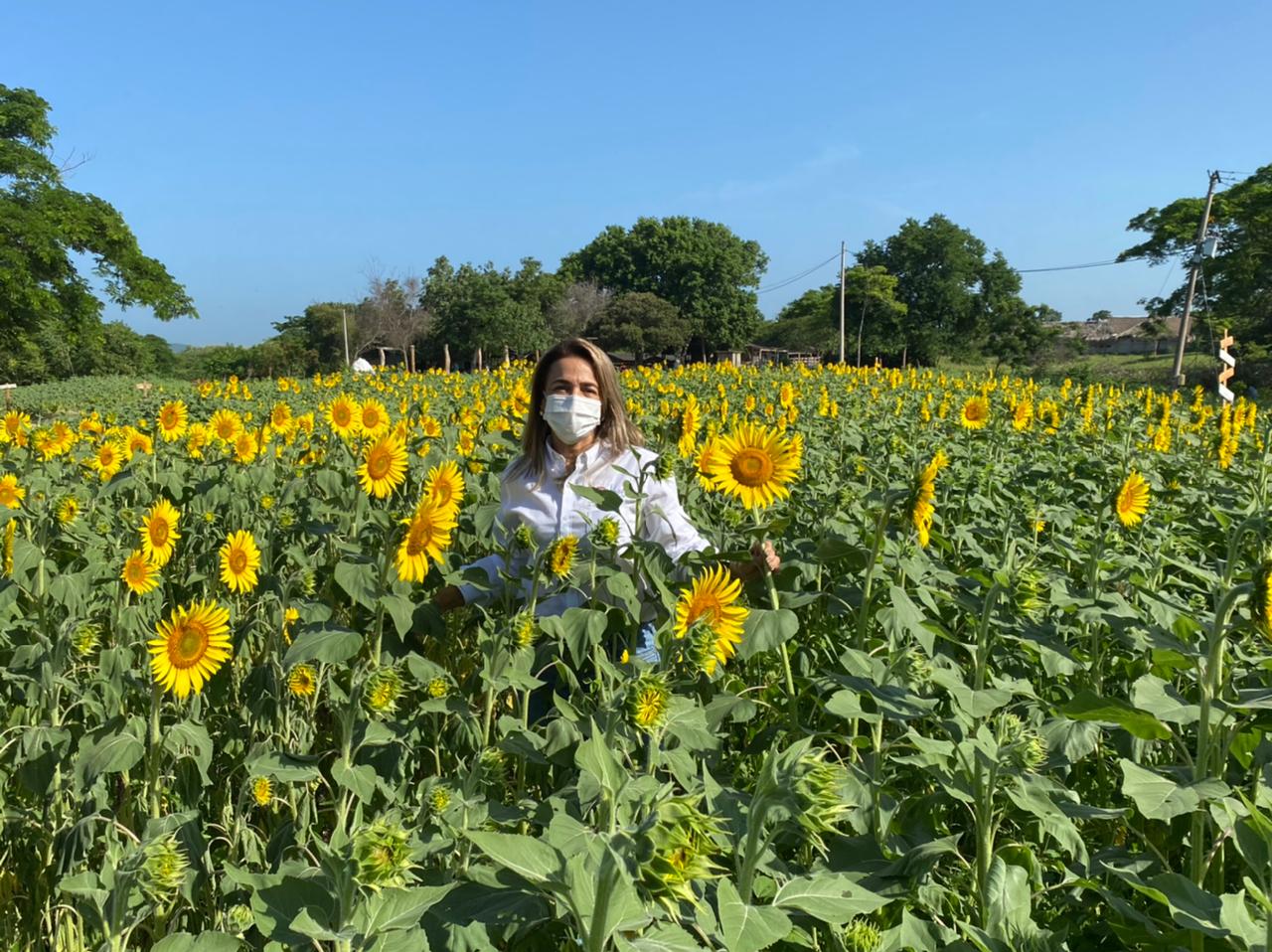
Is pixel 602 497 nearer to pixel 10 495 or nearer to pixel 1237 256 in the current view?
pixel 10 495

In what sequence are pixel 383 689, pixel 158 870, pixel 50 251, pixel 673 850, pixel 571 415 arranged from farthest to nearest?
pixel 50 251
pixel 571 415
pixel 383 689
pixel 158 870
pixel 673 850

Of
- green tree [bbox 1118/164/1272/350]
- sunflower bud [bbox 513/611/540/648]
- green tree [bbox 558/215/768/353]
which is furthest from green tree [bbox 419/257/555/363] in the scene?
sunflower bud [bbox 513/611/540/648]

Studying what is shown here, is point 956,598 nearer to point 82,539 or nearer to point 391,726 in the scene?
point 391,726

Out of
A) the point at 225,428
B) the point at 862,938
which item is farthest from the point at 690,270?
the point at 862,938

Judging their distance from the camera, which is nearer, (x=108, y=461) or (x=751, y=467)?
(x=751, y=467)

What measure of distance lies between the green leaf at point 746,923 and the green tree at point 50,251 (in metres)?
34.5

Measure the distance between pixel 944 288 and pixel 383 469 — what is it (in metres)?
56.0

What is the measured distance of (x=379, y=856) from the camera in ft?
3.17

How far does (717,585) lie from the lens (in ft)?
6.01

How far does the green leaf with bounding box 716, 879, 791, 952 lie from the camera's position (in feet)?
2.93

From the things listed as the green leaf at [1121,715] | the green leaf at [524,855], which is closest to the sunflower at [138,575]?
the green leaf at [524,855]

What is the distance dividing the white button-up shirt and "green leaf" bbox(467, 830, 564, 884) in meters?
1.41

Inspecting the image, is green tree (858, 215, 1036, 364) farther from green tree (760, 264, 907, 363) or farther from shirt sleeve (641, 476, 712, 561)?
shirt sleeve (641, 476, 712, 561)

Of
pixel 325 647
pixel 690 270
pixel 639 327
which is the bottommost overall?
pixel 325 647
